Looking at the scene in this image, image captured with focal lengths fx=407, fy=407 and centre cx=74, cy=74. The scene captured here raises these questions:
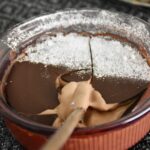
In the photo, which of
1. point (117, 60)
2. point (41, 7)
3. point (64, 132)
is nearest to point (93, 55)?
point (117, 60)

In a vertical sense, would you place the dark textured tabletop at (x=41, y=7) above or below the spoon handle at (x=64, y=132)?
above

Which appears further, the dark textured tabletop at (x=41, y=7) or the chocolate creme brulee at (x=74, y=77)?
the dark textured tabletop at (x=41, y=7)

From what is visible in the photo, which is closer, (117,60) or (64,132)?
(64,132)

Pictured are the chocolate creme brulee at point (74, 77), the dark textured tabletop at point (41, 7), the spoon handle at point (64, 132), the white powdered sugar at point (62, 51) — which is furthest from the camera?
the dark textured tabletop at point (41, 7)

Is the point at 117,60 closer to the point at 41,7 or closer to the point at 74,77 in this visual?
the point at 74,77

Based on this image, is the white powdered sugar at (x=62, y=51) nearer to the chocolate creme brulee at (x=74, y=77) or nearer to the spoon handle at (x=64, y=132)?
the chocolate creme brulee at (x=74, y=77)

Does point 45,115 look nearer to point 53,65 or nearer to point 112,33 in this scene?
point 53,65

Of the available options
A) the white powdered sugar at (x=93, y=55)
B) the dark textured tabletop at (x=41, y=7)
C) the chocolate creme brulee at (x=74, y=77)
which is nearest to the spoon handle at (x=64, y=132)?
the chocolate creme brulee at (x=74, y=77)
